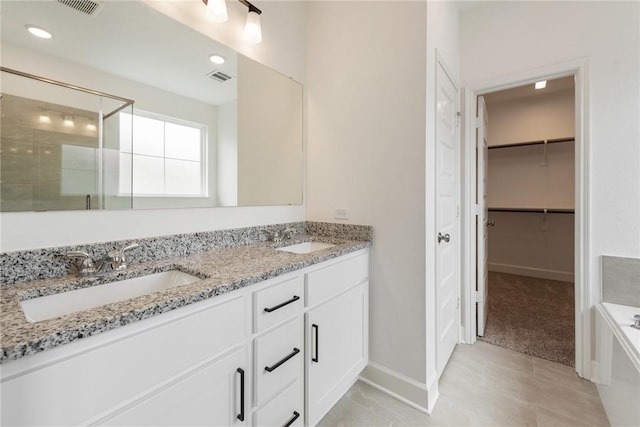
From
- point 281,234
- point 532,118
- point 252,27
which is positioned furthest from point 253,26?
point 532,118

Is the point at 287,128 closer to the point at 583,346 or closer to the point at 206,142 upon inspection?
the point at 206,142

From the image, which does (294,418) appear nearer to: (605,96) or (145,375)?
(145,375)

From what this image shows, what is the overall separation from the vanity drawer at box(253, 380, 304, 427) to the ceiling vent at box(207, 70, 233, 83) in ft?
5.31

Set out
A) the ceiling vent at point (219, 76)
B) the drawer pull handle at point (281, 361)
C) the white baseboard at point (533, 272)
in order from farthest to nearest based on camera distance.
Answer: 1. the white baseboard at point (533, 272)
2. the ceiling vent at point (219, 76)
3. the drawer pull handle at point (281, 361)

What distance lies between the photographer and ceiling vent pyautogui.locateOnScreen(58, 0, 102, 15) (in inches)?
40.9

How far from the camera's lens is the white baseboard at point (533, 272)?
361cm

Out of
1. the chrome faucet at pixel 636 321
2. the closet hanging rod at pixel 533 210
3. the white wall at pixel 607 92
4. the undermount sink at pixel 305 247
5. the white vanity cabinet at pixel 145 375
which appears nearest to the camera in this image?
the white vanity cabinet at pixel 145 375

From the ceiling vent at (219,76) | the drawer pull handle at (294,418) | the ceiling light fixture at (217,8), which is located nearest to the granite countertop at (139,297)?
the drawer pull handle at (294,418)

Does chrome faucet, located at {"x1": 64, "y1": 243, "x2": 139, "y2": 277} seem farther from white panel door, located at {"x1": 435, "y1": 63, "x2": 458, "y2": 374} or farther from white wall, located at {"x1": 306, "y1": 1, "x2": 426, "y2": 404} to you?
white panel door, located at {"x1": 435, "y1": 63, "x2": 458, "y2": 374}

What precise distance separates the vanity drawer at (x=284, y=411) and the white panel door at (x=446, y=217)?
941 millimetres

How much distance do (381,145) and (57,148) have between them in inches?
60.4

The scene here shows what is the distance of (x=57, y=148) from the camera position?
101 centimetres

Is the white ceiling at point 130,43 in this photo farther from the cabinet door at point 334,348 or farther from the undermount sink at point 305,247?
the cabinet door at point 334,348

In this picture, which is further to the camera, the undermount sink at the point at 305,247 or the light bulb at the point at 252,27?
the undermount sink at the point at 305,247
